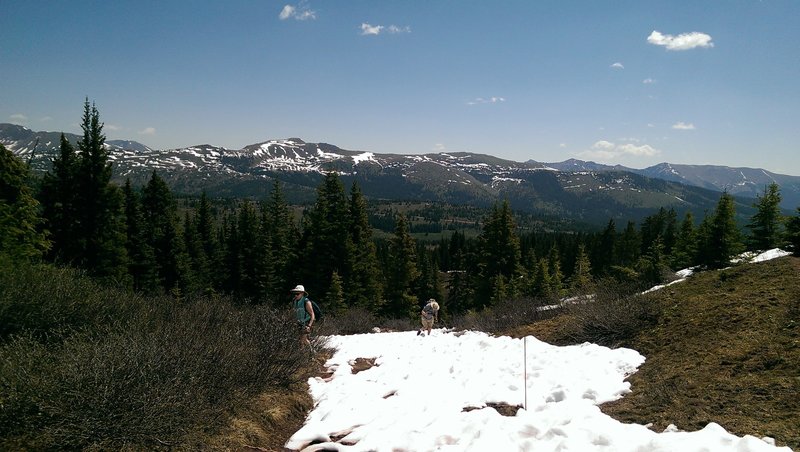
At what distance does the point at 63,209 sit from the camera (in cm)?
2117

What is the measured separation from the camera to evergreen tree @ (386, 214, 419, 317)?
3369 centimetres

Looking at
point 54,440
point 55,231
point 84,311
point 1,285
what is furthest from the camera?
point 55,231

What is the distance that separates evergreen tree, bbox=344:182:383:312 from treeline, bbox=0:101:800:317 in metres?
0.08

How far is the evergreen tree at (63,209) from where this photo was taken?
20.9m

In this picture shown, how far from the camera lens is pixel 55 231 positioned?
68.5 ft

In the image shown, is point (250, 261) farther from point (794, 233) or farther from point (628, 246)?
point (628, 246)

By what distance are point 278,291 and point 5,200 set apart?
18852 mm

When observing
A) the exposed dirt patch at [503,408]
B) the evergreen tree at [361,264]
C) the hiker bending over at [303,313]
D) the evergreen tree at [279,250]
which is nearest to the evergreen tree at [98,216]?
the evergreen tree at [279,250]

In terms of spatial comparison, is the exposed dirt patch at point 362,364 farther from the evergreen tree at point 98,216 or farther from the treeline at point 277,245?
the evergreen tree at point 98,216

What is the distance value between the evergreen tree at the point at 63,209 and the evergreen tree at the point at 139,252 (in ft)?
20.3

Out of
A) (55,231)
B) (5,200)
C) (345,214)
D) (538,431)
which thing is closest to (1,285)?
(538,431)

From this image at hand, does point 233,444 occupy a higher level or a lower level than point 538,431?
lower

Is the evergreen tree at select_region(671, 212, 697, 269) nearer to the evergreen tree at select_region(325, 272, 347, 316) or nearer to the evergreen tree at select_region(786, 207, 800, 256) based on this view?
the evergreen tree at select_region(786, 207, 800, 256)

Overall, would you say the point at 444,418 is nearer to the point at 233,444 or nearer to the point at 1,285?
the point at 233,444
